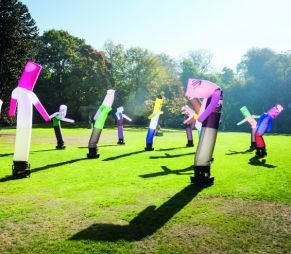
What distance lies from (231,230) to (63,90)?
54995 millimetres

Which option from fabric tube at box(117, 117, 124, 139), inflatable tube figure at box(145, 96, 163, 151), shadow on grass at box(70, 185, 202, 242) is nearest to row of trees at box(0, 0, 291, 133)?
fabric tube at box(117, 117, 124, 139)

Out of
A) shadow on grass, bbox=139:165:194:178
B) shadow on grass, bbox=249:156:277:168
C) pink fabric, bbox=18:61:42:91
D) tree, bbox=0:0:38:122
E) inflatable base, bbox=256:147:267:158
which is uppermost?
tree, bbox=0:0:38:122

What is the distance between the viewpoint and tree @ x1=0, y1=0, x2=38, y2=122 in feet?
104

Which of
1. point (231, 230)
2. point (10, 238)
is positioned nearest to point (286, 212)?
point (231, 230)

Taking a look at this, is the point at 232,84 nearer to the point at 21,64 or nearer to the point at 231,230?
the point at 21,64

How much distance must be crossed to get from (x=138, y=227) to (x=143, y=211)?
40.4 inches

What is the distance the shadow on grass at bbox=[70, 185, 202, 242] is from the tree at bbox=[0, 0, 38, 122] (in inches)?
1054

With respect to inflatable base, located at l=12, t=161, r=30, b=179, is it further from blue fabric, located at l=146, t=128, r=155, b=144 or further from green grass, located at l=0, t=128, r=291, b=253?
blue fabric, located at l=146, t=128, r=155, b=144

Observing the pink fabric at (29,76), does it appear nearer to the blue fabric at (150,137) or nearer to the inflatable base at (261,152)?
the blue fabric at (150,137)

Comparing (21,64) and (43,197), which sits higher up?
(21,64)

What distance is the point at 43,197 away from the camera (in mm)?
9375

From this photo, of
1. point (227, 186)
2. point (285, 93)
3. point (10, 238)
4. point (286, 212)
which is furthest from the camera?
point (285, 93)

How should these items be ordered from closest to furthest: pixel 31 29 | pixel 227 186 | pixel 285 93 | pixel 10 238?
pixel 10 238, pixel 227 186, pixel 31 29, pixel 285 93

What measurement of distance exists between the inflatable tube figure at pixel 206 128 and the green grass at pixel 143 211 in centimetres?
53
